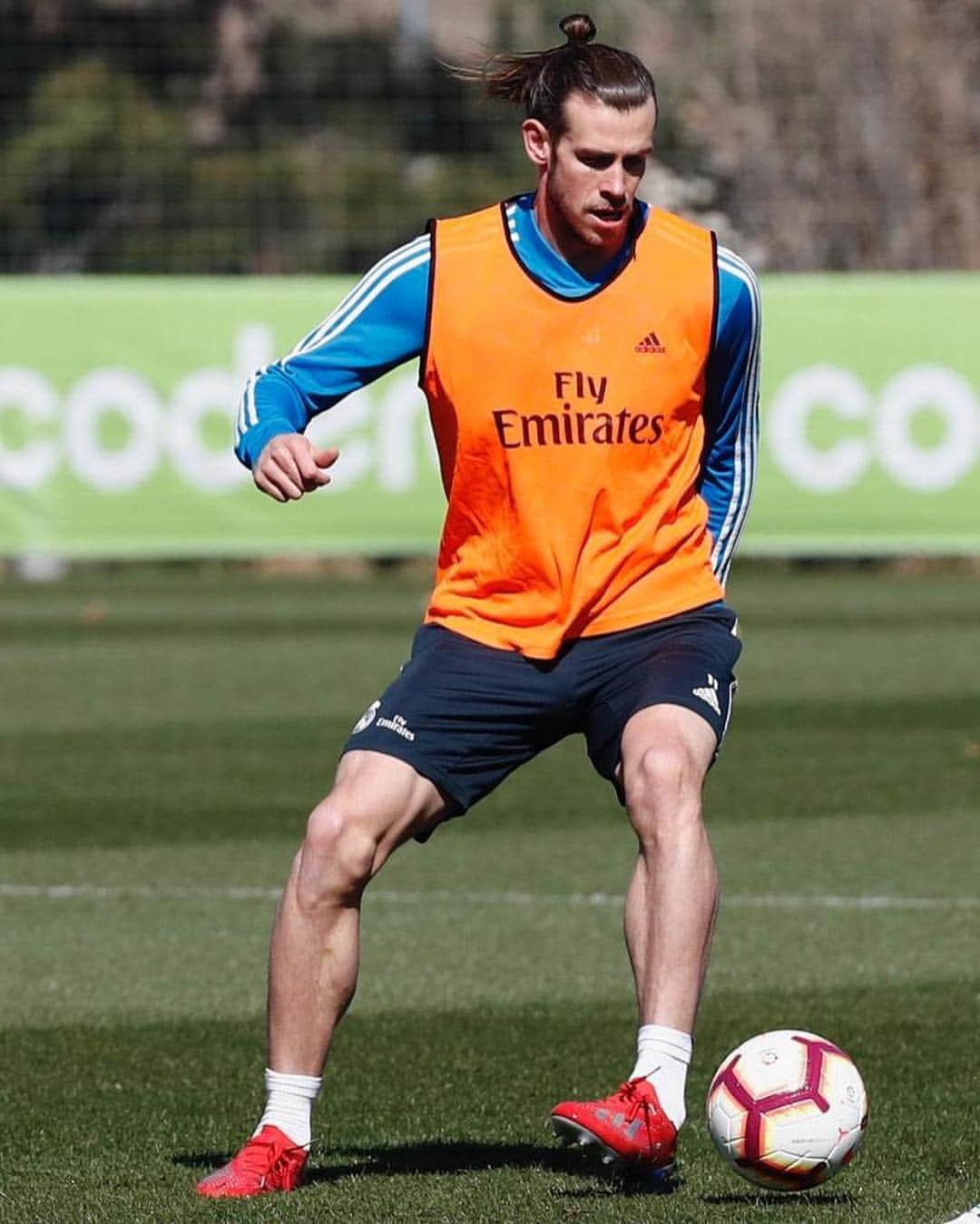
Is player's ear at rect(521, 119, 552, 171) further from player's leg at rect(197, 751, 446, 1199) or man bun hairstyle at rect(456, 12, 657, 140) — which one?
player's leg at rect(197, 751, 446, 1199)

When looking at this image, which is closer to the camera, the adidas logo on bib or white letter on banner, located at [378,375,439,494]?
the adidas logo on bib

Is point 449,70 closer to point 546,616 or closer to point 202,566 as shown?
point 546,616

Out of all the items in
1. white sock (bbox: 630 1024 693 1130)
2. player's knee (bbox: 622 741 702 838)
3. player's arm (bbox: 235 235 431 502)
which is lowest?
white sock (bbox: 630 1024 693 1130)

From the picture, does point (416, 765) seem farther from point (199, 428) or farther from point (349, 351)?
point (199, 428)

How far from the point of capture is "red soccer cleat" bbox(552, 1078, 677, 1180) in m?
5.07

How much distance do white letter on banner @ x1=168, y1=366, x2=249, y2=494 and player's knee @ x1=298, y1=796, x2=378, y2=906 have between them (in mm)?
15794

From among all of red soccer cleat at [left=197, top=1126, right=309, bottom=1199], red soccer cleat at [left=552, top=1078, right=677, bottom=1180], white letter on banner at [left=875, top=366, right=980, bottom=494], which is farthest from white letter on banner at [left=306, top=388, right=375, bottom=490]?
red soccer cleat at [left=552, top=1078, right=677, bottom=1180]

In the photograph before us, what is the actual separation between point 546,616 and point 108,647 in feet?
42.4

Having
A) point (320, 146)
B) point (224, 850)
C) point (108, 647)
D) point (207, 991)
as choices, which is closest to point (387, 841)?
point (207, 991)

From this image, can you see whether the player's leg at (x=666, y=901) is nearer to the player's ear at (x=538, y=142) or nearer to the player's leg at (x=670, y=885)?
the player's leg at (x=670, y=885)

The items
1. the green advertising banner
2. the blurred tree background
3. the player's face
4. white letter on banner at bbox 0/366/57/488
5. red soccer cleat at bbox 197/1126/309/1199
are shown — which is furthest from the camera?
the blurred tree background

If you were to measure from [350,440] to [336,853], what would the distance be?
52.4 ft

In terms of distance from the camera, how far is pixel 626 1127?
16.7ft

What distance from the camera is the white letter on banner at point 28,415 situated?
21.1m
